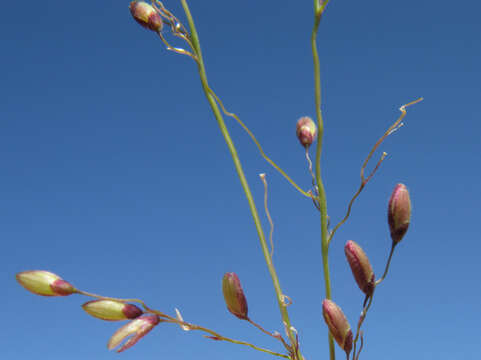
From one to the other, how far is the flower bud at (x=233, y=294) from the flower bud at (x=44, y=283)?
0.21 metres

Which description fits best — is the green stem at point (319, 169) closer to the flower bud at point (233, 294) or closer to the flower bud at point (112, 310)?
the flower bud at point (233, 294)

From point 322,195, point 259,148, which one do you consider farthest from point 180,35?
point 322,195

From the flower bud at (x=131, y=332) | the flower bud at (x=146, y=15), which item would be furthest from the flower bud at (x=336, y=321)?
the flower bud at (x=146, y=15)

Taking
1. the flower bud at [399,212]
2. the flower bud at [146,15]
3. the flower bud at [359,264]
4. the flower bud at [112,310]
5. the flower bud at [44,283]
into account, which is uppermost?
the flower bud at [146,15]

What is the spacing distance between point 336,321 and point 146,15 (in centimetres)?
54

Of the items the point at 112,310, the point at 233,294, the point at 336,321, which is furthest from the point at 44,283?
the point at 336,321

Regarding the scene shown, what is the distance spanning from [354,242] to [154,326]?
0.29 metres

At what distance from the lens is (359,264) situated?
2.30 ft

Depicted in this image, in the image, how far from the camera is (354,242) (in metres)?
0.71

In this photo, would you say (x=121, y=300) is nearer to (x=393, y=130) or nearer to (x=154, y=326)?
(x=154, y=326)

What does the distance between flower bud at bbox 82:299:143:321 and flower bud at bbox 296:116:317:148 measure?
0.34 meters

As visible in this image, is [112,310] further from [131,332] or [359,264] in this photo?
[359,264]

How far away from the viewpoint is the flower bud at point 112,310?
2.49ft

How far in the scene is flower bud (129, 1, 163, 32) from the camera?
2.88 feet
